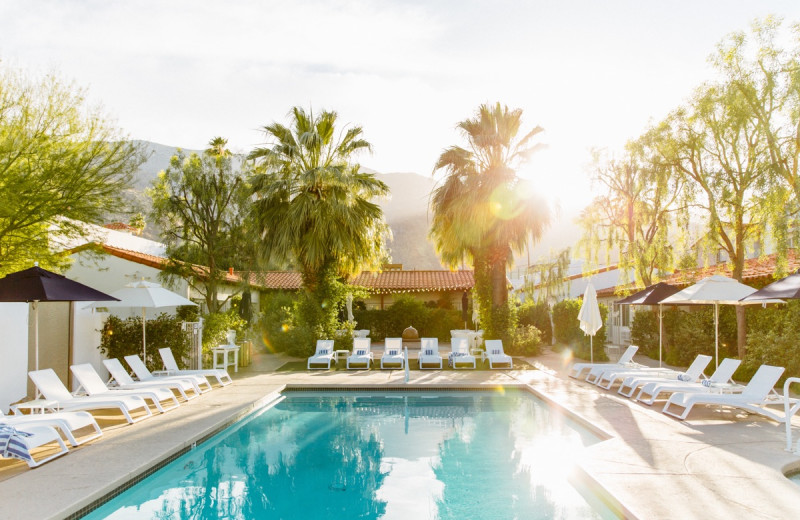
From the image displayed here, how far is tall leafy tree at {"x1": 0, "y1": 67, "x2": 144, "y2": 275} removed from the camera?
11023 mm

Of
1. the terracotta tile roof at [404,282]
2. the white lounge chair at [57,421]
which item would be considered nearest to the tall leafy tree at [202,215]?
the terracotta tile roof at [404,282]

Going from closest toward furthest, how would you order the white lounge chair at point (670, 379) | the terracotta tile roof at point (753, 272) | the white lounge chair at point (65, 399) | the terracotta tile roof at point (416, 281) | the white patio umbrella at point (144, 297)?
the white lounge chair at point (65, 399) → the white lounge chair at point (670, 379) → the white patio umbrella at point (144, 297) → the terracotta tile roof at point (753, 272) → the terracotta tile roof at point (416, 281)

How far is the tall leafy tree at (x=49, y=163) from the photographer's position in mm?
11023

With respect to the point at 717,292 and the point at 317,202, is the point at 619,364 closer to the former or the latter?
the point at 717,292

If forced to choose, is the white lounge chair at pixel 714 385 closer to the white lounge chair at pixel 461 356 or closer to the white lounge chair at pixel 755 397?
the white lounge chair at pixel 755 397

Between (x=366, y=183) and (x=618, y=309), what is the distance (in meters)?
14.7

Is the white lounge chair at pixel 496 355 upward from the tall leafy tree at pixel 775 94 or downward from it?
downward

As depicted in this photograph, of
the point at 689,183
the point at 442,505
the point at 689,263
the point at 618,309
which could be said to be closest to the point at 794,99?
the point at 689,183

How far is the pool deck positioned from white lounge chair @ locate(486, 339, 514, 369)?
193 inches

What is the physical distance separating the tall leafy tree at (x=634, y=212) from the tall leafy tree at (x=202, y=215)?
11805 mm

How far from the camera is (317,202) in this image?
17.7m

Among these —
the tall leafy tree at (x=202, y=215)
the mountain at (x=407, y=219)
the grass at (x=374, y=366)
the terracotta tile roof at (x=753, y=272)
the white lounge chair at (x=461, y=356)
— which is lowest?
the grass at (x=374, y=366)

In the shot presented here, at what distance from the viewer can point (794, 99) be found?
12.1 metres

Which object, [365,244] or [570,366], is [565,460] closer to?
[570,366]
